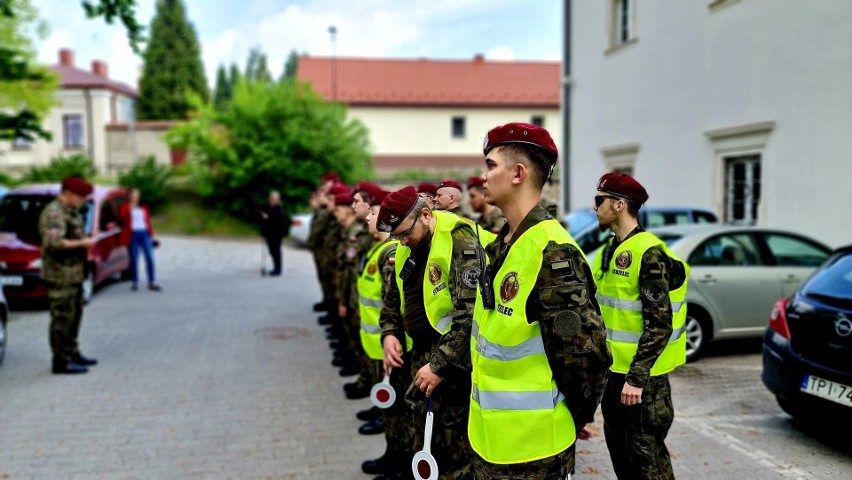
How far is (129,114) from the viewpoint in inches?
1758

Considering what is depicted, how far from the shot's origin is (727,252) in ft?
26.0

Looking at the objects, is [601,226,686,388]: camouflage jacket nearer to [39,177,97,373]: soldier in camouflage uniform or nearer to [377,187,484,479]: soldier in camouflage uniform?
[377,187,484,479]: soldier in camouflage uniform

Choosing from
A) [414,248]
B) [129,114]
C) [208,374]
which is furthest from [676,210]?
[129,114]

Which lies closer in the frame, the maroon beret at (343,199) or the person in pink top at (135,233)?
the maroon beret at (343,199)

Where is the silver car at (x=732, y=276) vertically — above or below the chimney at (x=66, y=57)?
below

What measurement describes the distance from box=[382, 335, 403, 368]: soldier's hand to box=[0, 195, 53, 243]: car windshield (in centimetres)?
942

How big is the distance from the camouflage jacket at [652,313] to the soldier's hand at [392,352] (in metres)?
1.17

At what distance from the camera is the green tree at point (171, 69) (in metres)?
47.8

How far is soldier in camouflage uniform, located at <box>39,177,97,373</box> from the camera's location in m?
6.95

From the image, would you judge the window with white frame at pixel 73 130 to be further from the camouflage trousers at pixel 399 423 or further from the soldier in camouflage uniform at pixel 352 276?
the camouflage trousers at pixel 399 423

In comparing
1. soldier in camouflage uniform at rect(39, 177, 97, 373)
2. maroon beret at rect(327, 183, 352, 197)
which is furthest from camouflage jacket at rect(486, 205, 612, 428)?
soldier in camouflage uniform at rect(39, 177, 97, 373)

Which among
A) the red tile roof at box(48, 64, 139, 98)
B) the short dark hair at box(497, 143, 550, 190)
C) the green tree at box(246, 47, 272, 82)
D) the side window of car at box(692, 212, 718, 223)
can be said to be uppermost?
the green tree at box(246, 47, 272, 82)

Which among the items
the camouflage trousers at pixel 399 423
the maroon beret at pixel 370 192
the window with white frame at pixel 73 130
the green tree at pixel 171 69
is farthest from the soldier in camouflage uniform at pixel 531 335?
the green tree at pixel 171 69

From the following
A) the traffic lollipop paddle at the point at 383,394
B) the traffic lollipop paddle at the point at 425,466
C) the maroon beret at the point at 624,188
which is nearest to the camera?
the traffic lollipop paddle at the point at 425,466
